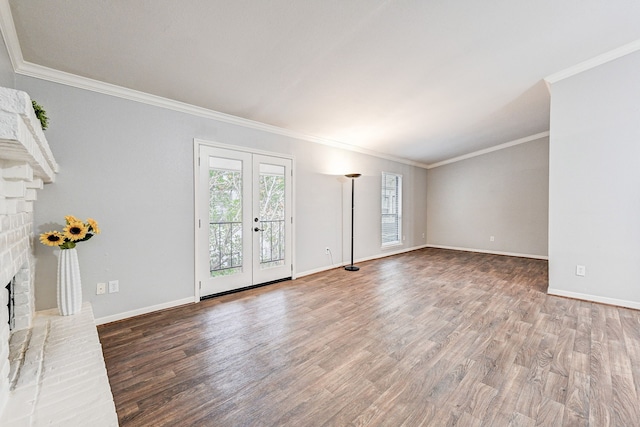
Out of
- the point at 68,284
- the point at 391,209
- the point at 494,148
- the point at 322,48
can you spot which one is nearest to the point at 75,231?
the point at 68,284

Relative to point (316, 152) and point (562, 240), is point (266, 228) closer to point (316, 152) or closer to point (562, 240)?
point (316, 152)

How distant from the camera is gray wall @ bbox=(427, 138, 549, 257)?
5.73 metres

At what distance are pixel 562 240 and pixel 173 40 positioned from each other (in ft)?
16.0

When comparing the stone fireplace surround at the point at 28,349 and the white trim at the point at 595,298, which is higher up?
the stone fireplace surround at the point at 28,349

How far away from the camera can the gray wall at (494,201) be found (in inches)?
226

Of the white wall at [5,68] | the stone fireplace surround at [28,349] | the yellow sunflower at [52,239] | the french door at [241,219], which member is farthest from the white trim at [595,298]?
the white wall at [5,68]

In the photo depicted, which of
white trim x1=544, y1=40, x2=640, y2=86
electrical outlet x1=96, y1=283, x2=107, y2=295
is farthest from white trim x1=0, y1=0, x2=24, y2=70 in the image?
white trim x1=544, y1=40, x2=640, y2=86

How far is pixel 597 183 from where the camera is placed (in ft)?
10.3

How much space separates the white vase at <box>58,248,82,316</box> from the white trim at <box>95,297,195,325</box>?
0.50m

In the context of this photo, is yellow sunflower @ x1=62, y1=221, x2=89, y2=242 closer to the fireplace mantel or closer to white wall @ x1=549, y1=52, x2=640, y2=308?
the fireplace mantel

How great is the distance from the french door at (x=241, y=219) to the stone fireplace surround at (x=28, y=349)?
4.90ft

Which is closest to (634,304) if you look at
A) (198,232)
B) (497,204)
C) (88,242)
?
(497,204)

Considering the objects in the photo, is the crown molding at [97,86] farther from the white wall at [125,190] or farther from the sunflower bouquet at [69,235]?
the sunflower bouquet at [69,235]

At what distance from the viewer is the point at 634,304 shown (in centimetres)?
292
